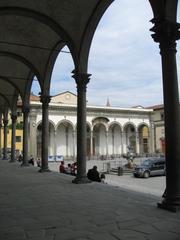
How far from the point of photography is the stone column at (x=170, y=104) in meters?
5.28

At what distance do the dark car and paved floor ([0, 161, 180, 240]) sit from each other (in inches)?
584

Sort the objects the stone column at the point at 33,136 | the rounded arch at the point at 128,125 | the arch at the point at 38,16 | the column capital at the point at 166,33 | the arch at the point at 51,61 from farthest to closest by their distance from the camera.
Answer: the rounded arch at the point at 128,125, the stone column at the point at 33,136, the arch at the point at 51,61, the arch at the point at 38,16, the column capital at the point at 166,33

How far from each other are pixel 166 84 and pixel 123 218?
94.8 inches

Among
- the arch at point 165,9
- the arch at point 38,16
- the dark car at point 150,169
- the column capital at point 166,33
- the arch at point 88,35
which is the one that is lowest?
the dark car at point 150,169

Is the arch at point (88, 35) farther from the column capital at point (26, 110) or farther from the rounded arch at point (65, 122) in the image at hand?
the rounded arch at point (65, 122)

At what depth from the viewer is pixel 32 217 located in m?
4.92

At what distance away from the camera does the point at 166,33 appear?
17.8ft

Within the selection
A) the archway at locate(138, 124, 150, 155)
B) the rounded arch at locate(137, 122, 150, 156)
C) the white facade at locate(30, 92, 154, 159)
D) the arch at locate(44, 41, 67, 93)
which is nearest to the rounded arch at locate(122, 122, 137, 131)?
the white facade at locate(30, 92, 154, 159)

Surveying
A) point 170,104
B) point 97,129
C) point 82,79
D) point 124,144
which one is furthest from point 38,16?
point 124,144

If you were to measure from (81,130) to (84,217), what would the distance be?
16.3ft

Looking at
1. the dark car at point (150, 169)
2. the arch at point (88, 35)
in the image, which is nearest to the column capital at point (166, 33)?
the arch at point (88, 35)

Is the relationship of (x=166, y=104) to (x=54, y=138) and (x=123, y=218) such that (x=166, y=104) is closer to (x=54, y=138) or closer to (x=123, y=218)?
(x=123, y=218)

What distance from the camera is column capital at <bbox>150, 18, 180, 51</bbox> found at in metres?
5.41

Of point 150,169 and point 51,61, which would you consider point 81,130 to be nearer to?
point 51,61
